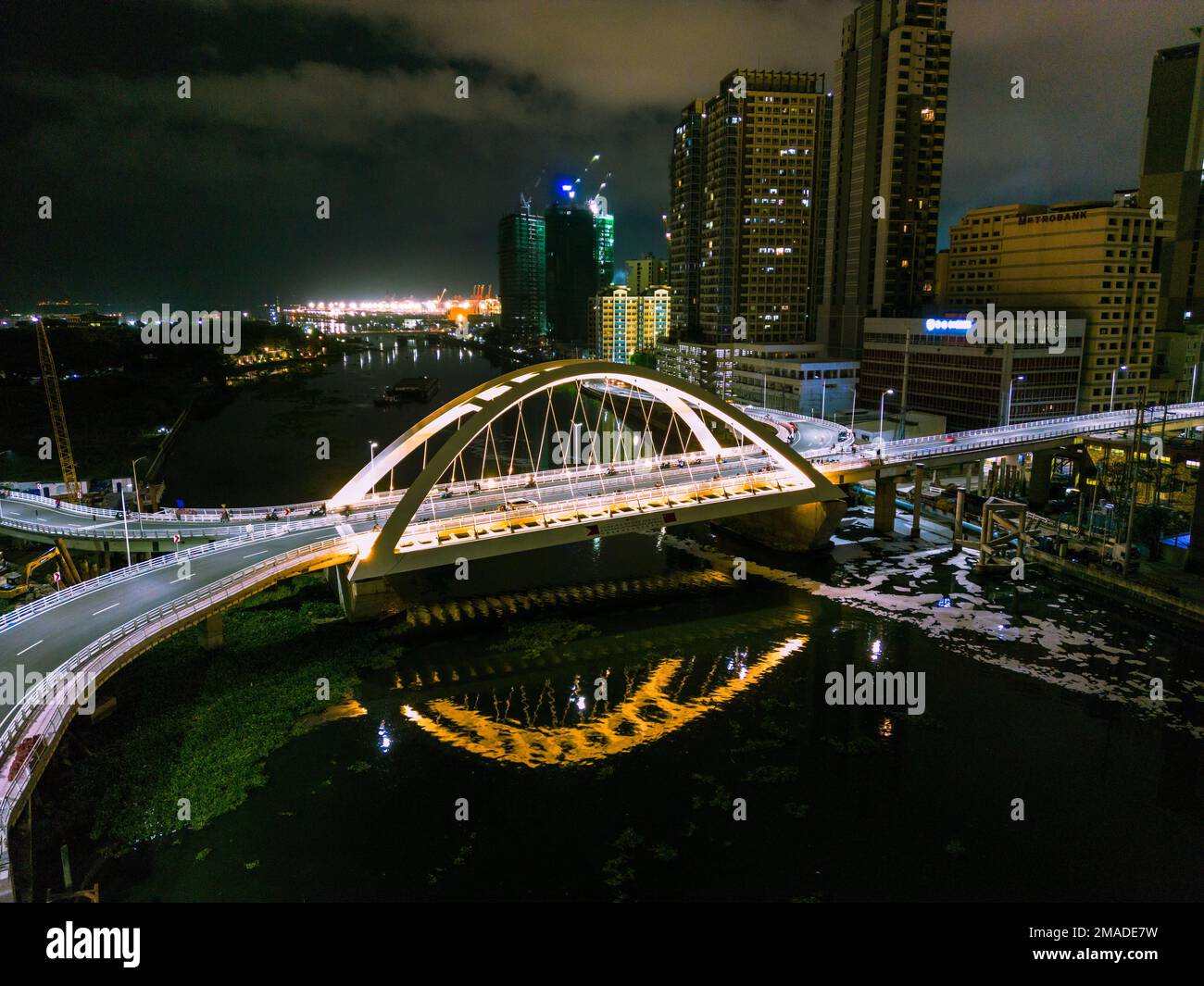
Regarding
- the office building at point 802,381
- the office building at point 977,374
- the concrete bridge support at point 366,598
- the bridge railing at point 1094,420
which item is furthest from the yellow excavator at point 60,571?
the office building at point 802,381

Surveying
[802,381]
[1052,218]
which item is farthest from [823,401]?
[1052,218]

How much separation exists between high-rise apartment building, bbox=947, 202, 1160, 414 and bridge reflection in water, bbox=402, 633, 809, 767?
46.3 metres

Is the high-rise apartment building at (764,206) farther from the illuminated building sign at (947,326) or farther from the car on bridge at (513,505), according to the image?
the car on bridge at (513,505)

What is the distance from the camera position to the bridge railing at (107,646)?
572 inches

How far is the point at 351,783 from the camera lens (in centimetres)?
1847

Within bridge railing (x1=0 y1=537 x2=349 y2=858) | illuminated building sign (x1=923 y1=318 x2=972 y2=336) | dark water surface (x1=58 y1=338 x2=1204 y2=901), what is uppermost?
illuminated building sign (x1=923 y1=318 x2=972 y2=336)

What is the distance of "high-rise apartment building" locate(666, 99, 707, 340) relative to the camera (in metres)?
98.7

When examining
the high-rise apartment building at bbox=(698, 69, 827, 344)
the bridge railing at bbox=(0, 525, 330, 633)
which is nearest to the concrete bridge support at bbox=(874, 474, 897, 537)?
the bridge railing at bbox=(0, 525, 330, 633)

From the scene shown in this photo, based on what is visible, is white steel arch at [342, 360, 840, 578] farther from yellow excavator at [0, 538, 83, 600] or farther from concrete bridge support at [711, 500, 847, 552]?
yellow excavator at [0, 538, 83, 600]

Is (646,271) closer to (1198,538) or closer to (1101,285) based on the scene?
(1101,285)

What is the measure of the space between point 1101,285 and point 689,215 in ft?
176

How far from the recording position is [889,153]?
71.6 m
